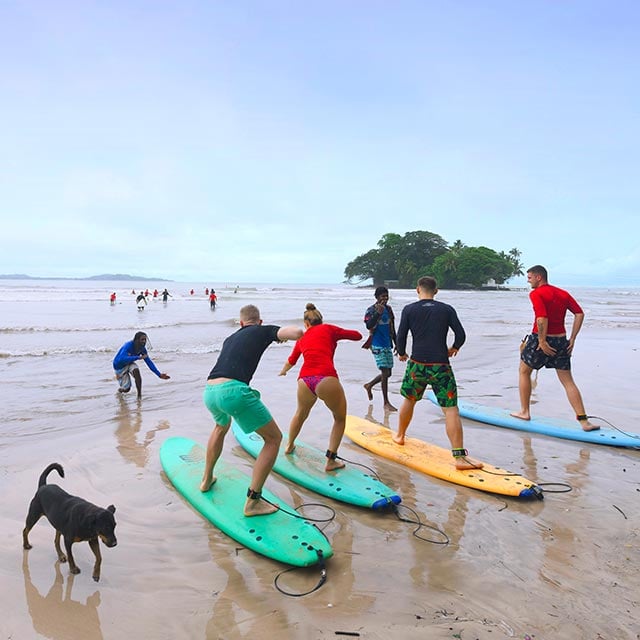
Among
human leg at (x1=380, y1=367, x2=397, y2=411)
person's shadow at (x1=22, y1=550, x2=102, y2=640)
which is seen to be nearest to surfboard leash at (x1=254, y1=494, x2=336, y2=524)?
person's shadow at (x1=22, y1=550, x2=102, y2=640)

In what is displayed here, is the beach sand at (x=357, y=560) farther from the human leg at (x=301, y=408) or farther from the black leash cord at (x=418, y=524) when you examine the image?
the human leg at (x=301, y=408)

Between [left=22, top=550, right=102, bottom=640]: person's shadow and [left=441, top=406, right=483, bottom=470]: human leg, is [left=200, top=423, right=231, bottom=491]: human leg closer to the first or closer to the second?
[left=22, top=550, right=102, bottom=640]: person's shadow

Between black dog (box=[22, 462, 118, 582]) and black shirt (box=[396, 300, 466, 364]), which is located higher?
black shirt (box=[396, 300, 466, 364])

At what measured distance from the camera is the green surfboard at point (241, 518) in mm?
3367

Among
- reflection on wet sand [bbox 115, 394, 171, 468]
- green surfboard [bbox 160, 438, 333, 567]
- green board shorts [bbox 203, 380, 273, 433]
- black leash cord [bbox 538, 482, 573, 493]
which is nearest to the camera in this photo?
green surfboard [bbox 160, 438, 333, 567]

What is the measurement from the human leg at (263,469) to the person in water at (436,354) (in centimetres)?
186

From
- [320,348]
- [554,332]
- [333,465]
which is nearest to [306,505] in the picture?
[333,465]

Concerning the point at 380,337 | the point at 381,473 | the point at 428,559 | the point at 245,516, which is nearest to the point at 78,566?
the point at 245,516

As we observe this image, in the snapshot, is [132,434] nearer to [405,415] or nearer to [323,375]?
[323,375]

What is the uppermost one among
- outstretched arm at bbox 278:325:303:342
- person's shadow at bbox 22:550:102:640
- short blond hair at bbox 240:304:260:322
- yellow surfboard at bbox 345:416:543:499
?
short blond hair at bbox 240:304:260:322

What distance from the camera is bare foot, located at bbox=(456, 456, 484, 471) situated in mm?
4922

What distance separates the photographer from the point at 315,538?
350 cm

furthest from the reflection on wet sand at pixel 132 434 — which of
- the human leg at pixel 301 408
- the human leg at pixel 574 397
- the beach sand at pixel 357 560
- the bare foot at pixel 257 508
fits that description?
the human leg at pixel 574 397

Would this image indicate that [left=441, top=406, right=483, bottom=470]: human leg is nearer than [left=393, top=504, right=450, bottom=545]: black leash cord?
No
